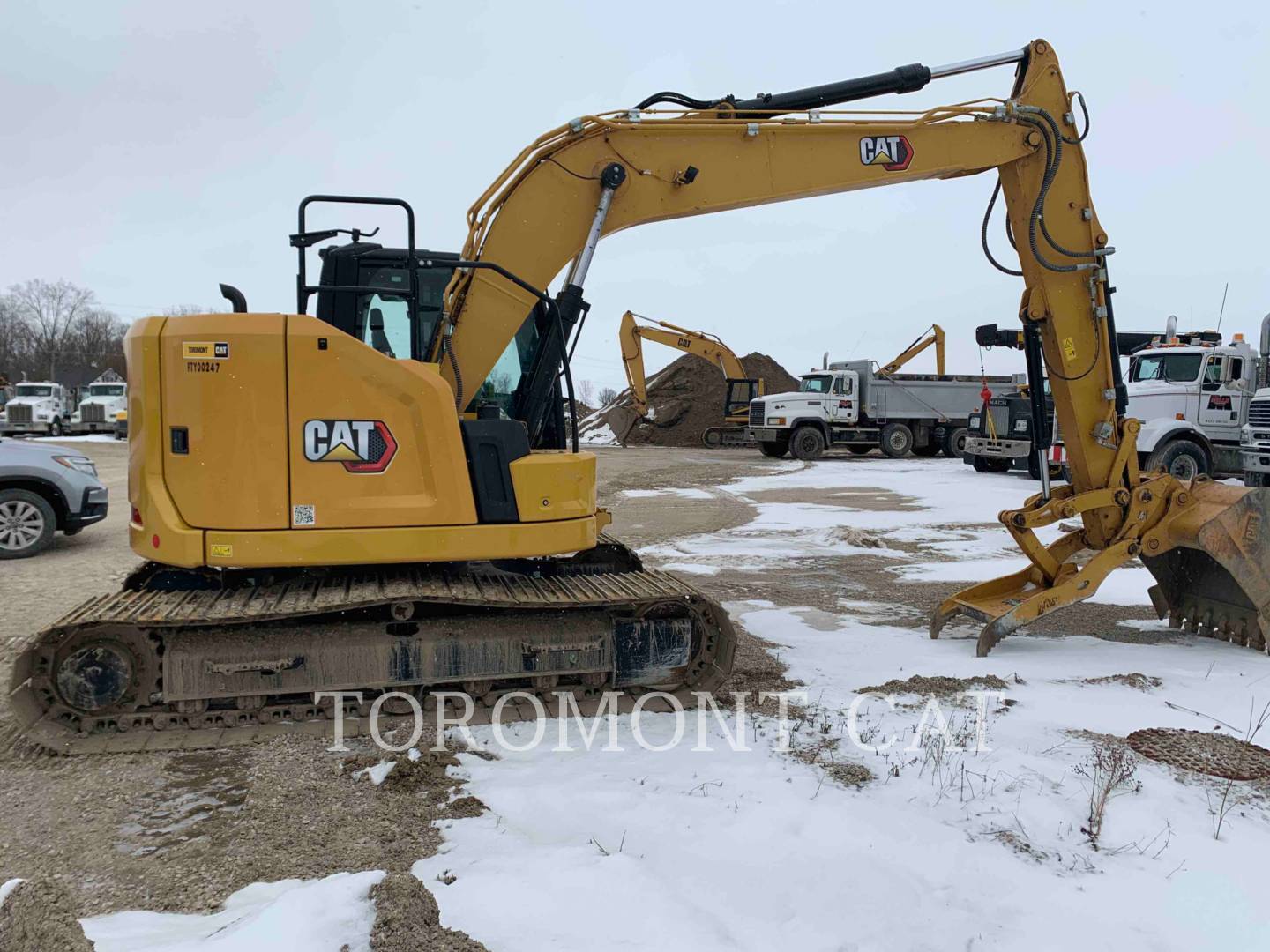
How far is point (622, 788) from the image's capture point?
4051 mm

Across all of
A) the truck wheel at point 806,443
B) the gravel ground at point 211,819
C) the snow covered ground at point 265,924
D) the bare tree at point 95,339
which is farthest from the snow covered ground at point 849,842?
the bare tree at point 95,339

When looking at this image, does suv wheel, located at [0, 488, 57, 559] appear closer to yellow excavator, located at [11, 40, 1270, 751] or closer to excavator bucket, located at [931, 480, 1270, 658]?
yellow excavator, located at [11, 40, 1270, 751]

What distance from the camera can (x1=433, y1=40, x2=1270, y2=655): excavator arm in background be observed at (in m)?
5.64

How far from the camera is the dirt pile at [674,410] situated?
1387 inches

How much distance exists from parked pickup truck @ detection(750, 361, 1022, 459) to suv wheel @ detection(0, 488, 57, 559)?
2093 cm

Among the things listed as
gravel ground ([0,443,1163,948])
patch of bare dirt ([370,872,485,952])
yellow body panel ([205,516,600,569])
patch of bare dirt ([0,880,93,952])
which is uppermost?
yellow body panel ([205,516,600,569])

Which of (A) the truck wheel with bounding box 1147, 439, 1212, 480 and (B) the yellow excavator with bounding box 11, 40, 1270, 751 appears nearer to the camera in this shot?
(B) the yellow excavator with bounding box 11, 40, 1270, 751

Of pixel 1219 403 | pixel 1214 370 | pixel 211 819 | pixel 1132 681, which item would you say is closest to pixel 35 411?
pixel 211 819

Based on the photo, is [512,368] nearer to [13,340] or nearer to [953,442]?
[953,442]

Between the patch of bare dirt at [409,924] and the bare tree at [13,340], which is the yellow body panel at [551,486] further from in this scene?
the bare tree at [13,340]

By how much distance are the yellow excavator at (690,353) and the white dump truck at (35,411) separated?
23.0m

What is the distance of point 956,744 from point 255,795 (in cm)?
337

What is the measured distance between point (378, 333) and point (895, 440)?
26006 mm

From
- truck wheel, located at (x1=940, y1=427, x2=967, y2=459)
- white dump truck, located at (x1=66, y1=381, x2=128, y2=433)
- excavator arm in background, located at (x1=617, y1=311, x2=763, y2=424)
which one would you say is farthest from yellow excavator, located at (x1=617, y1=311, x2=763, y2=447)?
white dump truck, located at (x1=66, y1=381, x2=128, y2=433)
